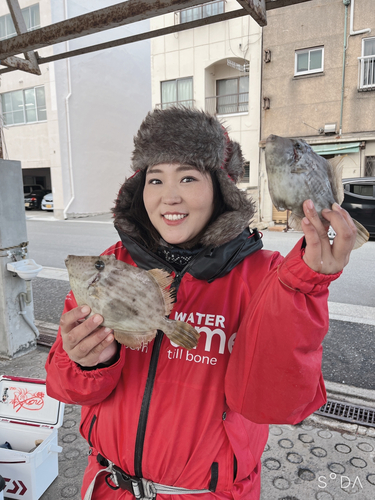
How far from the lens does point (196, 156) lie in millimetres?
1734

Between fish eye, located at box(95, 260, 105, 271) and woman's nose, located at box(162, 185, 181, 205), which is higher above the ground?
woman's nose, located at box(162, 185, 181, 205)

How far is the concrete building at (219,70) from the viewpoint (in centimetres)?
1612

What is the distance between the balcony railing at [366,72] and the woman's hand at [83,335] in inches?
628

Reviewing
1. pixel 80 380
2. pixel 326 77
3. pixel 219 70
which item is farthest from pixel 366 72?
pixel 80 380

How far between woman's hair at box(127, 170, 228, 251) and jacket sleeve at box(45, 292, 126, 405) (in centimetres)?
59

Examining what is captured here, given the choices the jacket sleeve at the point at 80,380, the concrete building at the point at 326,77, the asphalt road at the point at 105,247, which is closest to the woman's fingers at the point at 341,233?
the jacket sleeve at the point at 80,380

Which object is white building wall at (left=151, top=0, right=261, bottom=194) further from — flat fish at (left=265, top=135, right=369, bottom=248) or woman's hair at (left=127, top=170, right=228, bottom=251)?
flat fish at (left=265, top=135, right=369, bottom=248)

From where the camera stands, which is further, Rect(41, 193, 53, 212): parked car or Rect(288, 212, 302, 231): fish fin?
Rect(41, 193, 53, 212): parked car

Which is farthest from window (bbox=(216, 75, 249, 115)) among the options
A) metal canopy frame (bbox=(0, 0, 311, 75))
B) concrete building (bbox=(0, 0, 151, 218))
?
metal canopy frame (bbox=(0, 0, 311, 75))

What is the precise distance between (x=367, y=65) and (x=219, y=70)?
6950mm

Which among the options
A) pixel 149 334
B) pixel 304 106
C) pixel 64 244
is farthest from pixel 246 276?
pixel 304 106

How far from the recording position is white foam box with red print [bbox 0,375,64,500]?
246cm

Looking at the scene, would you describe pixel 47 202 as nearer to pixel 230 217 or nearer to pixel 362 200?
pixel 362 200

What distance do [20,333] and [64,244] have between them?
26.0ft
